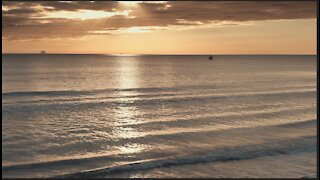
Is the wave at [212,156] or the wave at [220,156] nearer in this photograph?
the wave at [220,156]

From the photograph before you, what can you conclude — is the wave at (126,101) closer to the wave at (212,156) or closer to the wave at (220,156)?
the wave at (212,156)

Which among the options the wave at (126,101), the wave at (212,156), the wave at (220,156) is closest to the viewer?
the wave at (220,156)

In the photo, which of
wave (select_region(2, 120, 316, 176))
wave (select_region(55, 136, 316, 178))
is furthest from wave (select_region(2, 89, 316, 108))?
wave (select_region(55, 136, 316, 178))

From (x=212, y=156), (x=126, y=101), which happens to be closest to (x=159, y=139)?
(x=212, y=156)

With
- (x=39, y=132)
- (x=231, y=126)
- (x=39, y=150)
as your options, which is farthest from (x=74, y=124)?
(x=231, y=126)

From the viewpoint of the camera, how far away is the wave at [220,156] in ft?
41.7

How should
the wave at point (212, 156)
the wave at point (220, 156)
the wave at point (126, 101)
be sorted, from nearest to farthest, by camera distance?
the wave at point (220, 156) < the wave at point (212, 156) < the wave at point (126, 101)

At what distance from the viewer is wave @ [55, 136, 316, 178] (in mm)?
12720

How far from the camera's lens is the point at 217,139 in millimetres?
17438

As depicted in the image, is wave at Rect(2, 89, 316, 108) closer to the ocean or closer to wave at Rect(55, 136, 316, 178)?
the ocean

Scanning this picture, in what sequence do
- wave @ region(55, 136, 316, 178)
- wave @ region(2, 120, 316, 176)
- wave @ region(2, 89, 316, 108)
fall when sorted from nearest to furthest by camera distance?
wave @ region(55, 136, 316, 178) → wave @ region(2, 120, 316, 176) → wave @ region(2, 89, 316, 108)

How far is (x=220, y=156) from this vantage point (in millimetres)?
14492

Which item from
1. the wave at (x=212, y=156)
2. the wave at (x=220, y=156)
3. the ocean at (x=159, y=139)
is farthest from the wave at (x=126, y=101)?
the wave at (x=220, y=156)

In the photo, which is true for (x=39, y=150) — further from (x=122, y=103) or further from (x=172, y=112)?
(x=122, y=103)
